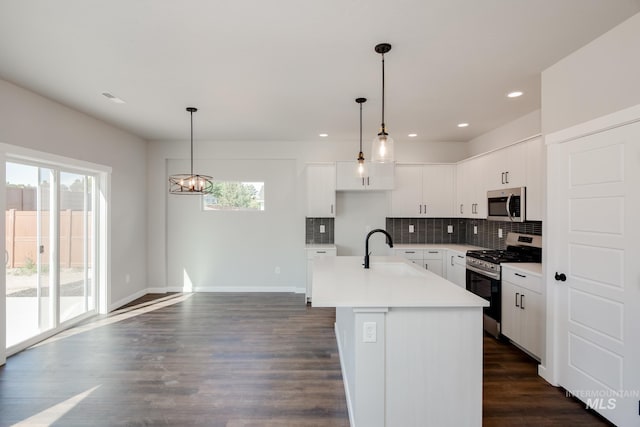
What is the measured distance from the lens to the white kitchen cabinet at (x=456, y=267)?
396cm

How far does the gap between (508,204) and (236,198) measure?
412 cm

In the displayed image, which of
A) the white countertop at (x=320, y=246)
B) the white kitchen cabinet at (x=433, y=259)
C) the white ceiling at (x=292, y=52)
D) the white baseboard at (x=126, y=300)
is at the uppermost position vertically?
the white ceiling at (x=292, y=52)

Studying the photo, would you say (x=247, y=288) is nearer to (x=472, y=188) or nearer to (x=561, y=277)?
(x=472, y=188)

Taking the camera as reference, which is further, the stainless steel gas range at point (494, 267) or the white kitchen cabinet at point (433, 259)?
the white kitchen cabinet at point (433, 259)

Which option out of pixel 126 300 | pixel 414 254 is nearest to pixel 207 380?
pixel 126 300

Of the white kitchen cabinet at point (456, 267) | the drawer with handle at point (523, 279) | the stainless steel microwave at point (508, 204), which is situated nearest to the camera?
the drawer with handle at point (523, 279)

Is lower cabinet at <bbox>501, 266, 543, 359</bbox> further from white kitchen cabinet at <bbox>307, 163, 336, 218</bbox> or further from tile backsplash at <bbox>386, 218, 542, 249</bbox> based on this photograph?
white kitchen cabinet at <bbox>307, 163, 336, 218</bbox>

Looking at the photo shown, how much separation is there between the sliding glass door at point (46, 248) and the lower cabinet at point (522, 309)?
5027 mm

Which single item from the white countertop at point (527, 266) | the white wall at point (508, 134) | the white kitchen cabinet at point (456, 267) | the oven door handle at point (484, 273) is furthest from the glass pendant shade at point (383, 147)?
the white wall at point (508, 134)

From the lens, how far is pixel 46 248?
11.2 feet

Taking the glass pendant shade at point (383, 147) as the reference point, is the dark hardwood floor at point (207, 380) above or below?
below

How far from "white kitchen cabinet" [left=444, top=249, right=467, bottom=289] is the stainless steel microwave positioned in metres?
0.67

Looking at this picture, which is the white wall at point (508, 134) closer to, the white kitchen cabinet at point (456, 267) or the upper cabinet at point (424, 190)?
the upper cabinet at point (424, 190)

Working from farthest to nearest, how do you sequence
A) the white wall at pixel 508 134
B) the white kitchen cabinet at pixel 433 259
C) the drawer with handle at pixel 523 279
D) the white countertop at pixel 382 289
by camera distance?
the white kitchen cabinet at pixel 433 259 → the white wall at pixel 508 134 → the drawer with handle at pixel 523 279 → the white countertop at pixel 382 289
